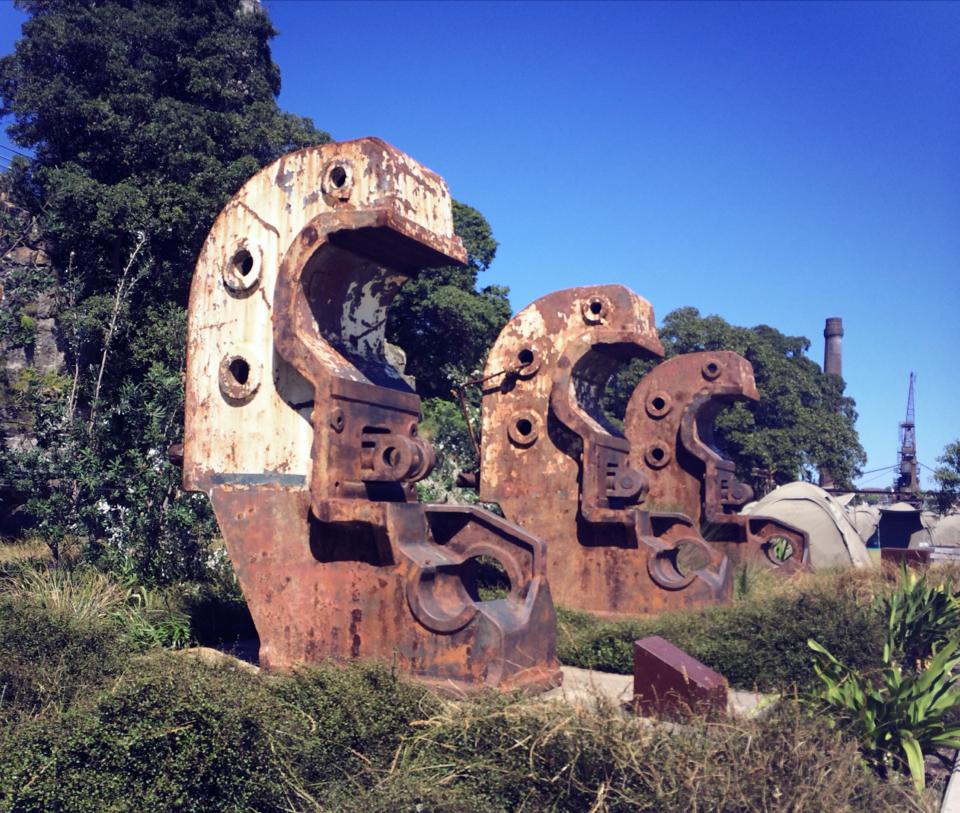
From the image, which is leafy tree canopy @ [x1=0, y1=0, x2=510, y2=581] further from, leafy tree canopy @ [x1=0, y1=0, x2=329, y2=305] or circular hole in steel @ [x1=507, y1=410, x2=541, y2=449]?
circular hole in steel @ [x1=507, y1=410, x2=541, y2=449]

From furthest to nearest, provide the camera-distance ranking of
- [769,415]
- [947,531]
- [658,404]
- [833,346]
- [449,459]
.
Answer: [833,346], [769,415], [947,531], [449,459], [658,404]

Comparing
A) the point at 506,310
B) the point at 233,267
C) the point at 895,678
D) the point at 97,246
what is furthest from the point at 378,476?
the point at 506,310

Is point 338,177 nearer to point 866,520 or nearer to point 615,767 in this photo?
point 615,767

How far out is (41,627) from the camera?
499 cm

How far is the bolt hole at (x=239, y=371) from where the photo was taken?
616cm

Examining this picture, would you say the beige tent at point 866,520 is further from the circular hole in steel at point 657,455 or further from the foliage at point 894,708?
the foliage at point 894,708

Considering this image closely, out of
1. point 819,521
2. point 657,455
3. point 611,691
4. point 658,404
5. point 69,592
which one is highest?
point 658,404

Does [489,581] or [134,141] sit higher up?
[134,141]

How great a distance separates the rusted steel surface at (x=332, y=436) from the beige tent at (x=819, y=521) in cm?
1187

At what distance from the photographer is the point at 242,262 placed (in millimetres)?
6270

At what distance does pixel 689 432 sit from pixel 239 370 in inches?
253

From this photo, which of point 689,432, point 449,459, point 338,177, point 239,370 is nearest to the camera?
point 338,177

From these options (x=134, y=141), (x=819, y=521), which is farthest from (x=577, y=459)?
(x=134, y=141)

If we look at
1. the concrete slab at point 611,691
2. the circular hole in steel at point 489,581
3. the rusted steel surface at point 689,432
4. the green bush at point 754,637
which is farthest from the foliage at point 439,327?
the concrete slab at point 611,691
